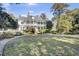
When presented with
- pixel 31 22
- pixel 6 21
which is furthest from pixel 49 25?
pixel 6 21

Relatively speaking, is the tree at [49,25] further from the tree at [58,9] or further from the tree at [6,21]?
the tree at [6,21]

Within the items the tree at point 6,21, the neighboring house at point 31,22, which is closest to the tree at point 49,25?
the neighboring house at point 31,22

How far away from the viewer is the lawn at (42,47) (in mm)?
2178

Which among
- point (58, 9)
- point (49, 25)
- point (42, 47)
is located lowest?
point (42, 47)

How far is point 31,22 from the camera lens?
86.8 inches

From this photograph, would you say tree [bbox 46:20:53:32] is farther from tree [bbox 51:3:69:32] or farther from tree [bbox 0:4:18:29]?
tree [bbox 0:4:18:29]

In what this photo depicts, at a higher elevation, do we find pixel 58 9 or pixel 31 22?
pixel 58 9

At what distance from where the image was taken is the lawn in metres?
2.18

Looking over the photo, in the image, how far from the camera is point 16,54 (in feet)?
7.15

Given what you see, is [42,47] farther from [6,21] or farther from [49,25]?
[6,21]

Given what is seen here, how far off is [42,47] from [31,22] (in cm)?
25

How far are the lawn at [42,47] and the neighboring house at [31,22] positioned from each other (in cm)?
9

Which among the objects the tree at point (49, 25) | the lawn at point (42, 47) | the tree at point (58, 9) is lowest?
the lawn at point (42, 47)

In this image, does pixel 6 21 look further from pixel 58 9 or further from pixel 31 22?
pixel 58 9
